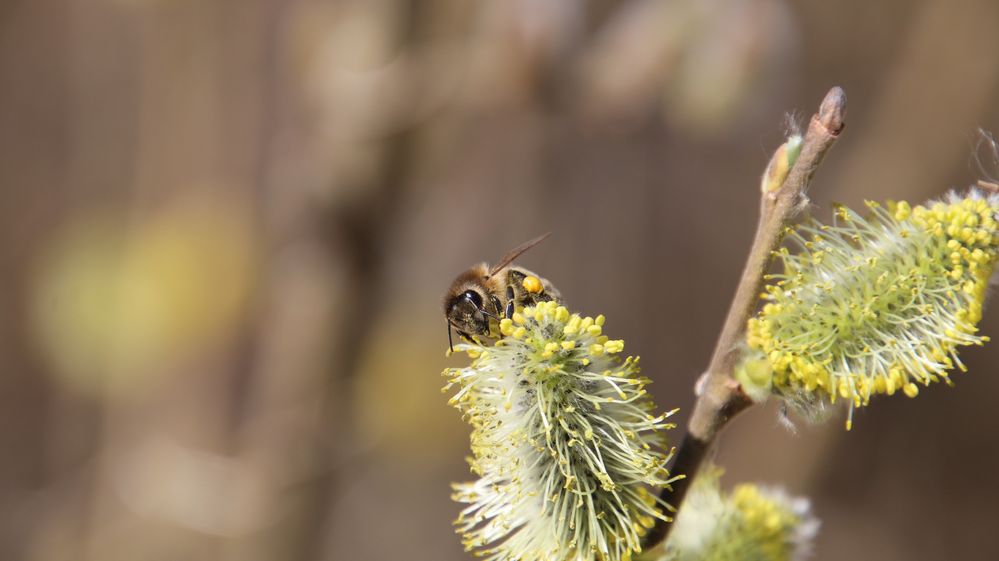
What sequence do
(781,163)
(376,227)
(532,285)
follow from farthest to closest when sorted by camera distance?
(376,227)
(532,285)
(781,163)

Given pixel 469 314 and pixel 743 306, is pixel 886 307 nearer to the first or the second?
pixel 743 306

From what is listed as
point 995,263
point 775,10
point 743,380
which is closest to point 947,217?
point 995,263

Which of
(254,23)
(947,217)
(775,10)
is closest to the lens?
(947,217)

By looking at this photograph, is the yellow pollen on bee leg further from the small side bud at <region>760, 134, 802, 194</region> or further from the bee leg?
the small side bud at <region>760, 134, 802, 194</region>

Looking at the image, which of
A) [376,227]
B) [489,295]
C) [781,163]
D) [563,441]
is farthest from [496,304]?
[376,227]

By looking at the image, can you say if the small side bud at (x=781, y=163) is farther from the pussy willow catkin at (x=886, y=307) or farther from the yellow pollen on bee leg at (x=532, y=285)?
the yellow pollen on bee leg at (x=532, y=285)

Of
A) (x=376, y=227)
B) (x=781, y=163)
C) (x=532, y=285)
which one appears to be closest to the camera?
(x=781, y=163)

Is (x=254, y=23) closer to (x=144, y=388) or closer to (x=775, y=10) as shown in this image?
(x=144, y=388)
